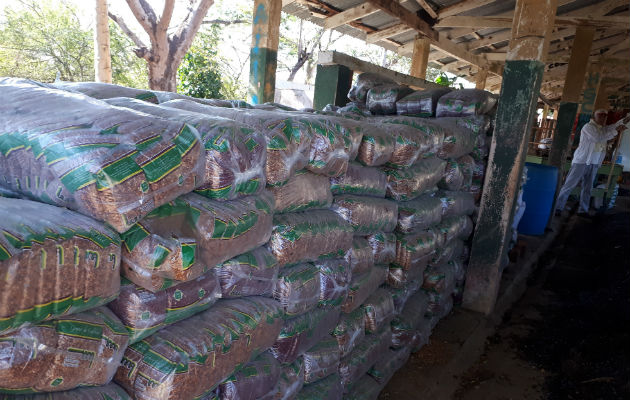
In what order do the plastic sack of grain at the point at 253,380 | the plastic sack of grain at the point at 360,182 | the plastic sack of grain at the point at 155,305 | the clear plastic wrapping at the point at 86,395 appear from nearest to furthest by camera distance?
the clear plastic wrapping at the point at 86,395 < the plastic sack of grain at the point at 155,305 < the plastic sack of grain at the point at 253,380 < the plastic sack of grain at the point at 360,182

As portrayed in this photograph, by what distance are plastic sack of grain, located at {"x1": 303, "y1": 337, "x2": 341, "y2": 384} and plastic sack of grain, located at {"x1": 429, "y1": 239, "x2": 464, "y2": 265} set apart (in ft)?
4.53

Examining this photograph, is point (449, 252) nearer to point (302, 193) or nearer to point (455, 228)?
point (455, 228)

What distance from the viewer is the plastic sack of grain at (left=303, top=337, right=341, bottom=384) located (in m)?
2.07

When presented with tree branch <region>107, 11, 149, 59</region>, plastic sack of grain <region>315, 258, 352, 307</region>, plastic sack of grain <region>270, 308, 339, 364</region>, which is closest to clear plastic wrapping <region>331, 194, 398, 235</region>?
plastic sack of grain <region>315, 258, 352, 307</region>

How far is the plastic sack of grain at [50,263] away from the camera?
87 cm

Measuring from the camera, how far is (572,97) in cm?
748

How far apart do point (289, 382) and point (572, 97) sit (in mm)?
7883

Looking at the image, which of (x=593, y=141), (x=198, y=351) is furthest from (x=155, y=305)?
(x=593, y=141)

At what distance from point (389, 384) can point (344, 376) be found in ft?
2.18

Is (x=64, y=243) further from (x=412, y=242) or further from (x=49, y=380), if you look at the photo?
(x=412, y=242)

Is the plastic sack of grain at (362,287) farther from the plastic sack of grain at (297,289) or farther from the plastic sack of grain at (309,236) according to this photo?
the plastic sack of grain at (297,289)

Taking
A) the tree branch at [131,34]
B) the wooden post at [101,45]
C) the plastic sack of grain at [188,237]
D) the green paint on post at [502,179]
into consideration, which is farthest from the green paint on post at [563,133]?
the tree branch at [131,34]

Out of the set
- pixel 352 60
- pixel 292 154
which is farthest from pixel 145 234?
pixel 352 60

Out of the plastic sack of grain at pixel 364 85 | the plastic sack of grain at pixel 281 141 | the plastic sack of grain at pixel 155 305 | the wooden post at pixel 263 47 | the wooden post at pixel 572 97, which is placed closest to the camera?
the plastic sack of grain at pixel 155 305
